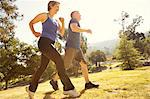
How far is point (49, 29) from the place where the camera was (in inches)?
243

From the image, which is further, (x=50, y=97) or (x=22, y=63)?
(x=22, y=63)

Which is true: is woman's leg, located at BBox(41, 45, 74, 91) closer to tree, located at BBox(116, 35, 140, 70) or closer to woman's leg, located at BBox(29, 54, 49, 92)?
woman's leg, located at BBox(29, 54, 49, 92)

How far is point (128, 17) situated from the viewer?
73750mm

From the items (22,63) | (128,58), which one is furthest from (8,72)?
(128,58)

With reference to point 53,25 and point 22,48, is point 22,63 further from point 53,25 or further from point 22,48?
point 53,25

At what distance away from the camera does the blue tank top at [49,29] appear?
6.10m

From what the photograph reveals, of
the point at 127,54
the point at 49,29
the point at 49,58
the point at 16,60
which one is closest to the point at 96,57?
the point at 16,60

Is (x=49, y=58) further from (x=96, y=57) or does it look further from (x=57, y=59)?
(x=96, y=57)

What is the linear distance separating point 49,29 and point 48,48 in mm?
471

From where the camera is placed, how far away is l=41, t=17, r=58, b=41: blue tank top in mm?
6104

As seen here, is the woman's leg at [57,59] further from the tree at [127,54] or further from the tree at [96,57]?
the tree at [96,57]

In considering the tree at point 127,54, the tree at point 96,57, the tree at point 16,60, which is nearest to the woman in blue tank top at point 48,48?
the tree at point 127,54

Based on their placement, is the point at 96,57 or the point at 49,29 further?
the point at 96,57

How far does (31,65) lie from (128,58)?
64.1 feet
